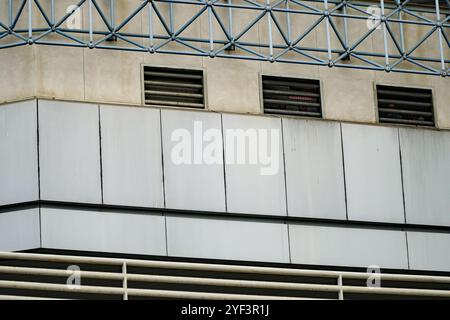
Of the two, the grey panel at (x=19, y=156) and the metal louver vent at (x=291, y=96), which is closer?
the grey panel at (x=19, y=156)

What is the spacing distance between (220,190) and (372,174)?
385 cm

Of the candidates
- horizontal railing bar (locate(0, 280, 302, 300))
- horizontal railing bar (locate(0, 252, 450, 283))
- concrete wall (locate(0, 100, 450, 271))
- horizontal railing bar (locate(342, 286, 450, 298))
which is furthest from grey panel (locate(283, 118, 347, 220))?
horizontal railing bar (locate(0, 280, 302, 300))

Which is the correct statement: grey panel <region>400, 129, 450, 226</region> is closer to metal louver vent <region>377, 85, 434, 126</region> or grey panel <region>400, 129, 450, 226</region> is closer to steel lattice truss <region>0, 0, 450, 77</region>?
metal louver vent <region>377, 85, 434, 126</region>

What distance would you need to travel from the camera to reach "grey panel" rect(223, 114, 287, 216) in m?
37.4

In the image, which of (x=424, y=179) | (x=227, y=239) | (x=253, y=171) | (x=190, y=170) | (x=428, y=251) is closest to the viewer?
(x=190, y=170)

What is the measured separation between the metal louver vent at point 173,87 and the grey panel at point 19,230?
394cm

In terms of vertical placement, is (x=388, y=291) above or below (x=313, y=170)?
below

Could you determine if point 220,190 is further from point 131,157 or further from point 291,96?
point 291,96

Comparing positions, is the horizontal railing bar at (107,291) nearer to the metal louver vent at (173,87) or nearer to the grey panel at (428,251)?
the metal louver vent at (173,87)

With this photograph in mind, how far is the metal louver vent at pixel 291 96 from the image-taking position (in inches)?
1518

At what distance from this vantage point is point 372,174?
38594mm

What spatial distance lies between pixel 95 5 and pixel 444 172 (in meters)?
9.42

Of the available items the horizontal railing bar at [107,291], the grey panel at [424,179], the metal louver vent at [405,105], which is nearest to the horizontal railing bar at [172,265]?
the horizontal railing bar at [107,291]

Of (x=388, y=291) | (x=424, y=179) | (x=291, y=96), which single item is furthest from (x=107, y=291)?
(x=424, y=179)
